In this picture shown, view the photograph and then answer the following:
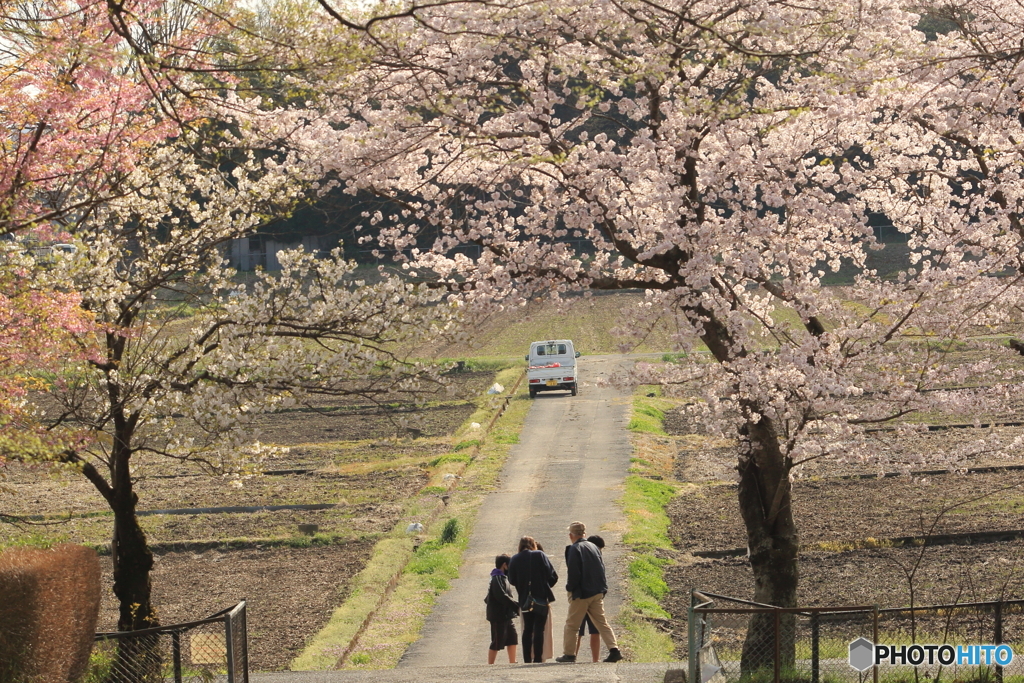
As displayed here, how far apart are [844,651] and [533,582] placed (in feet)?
9.91

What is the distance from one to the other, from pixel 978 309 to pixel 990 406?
1147 millimetres

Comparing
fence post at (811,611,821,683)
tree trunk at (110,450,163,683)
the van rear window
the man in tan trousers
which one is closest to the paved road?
the man in tan trousers

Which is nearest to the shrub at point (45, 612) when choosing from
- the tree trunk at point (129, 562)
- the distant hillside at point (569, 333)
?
the tree trunk at point (129, 562)

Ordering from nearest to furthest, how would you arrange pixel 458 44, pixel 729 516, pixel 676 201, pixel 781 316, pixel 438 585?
pixel 676 201 < pixel 458 44 < pixel 438 585 < pixel 729 516 < pixel 781 316

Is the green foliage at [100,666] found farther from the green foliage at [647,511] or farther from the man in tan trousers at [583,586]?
the green foliage at [647,511]

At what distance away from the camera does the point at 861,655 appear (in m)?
8.59

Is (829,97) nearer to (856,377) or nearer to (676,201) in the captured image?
(676,201)

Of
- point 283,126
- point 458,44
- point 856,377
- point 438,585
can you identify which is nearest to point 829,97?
point 856,377

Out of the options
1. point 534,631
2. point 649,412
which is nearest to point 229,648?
point 534,631

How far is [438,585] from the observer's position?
1484 cm

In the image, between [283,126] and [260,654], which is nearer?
[283,126]

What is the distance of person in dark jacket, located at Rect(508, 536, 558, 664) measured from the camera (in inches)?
399

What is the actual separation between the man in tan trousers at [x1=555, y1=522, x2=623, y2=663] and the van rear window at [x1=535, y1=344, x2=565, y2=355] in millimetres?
23034

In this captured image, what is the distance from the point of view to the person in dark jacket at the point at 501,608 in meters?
10.3
